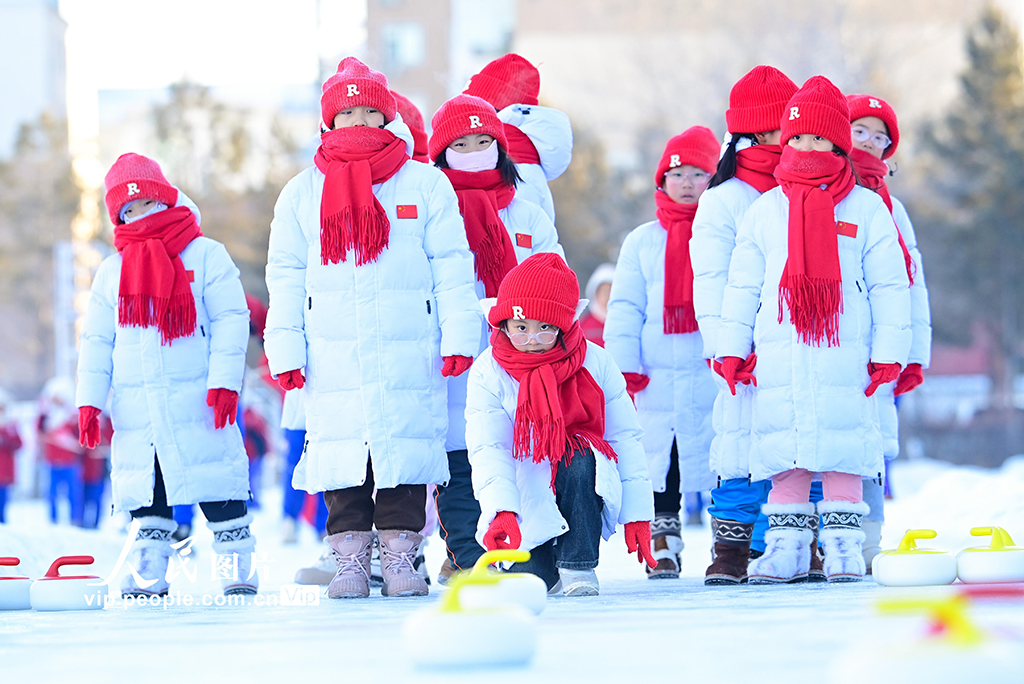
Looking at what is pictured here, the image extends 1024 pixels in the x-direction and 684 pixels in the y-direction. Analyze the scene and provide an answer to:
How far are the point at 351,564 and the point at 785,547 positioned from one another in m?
1.48

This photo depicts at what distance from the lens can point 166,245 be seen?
539 cm

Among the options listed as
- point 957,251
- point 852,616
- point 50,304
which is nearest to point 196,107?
point 50,304

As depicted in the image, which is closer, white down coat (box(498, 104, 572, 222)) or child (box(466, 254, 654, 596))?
child (box(466, 254, 654, 596))

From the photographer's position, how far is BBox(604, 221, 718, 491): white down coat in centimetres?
577

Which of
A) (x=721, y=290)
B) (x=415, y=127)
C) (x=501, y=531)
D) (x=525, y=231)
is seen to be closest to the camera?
(x=501, y=531)

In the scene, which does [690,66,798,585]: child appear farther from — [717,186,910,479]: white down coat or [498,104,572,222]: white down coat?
[498,104,572,222]: white down coat

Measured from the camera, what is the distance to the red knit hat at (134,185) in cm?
539

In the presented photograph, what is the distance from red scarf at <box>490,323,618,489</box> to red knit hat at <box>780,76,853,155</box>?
114 cm

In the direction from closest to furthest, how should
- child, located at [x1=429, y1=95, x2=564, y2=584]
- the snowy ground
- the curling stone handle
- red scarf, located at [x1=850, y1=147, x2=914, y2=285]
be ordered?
the snowy ground < the curling stone handle < child, located at [x1=429, y1=95, x2=564, y2=584] < red scarf, located at [x1=850, y1=147, x2=914, y2=285]

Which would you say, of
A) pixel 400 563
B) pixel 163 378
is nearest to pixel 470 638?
pixel 400 563

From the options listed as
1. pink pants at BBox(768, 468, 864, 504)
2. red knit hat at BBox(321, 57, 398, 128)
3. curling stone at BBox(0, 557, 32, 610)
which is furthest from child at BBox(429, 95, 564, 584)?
curling stone at BBox(0, 557, 32, 610)

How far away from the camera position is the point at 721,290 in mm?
5156

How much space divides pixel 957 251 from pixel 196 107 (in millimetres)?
19045

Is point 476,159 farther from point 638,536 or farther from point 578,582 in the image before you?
point 578,582
